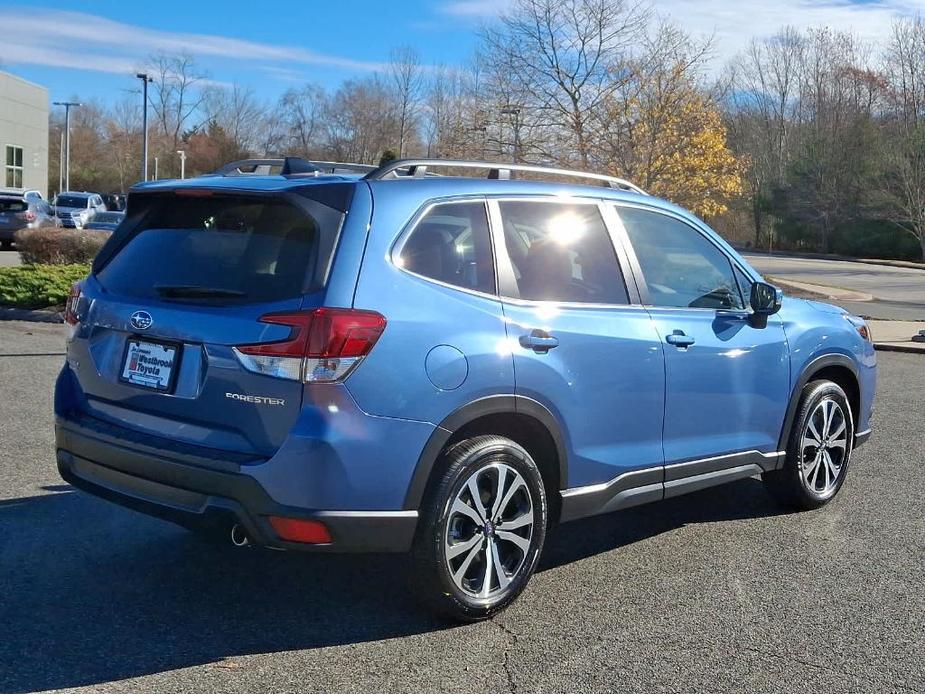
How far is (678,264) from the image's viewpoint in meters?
5.50

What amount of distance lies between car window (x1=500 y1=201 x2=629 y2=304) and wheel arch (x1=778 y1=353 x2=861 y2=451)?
5.10 ft

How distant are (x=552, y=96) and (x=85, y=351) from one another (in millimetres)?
26918

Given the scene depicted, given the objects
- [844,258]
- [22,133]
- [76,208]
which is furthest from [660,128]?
[22,133]

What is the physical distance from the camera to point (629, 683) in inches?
149

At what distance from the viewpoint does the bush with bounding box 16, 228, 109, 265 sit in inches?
641

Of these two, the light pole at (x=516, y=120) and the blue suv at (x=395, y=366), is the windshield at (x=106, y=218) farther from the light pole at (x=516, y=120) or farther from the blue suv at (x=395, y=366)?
the blue suv at (x=395, y=366)

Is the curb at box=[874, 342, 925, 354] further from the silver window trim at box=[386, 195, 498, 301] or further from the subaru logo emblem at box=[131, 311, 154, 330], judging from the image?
the subaru logo emblem at box=[131, 311, 154, 330]

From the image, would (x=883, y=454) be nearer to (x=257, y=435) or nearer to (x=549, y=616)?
(x=549, y=616)

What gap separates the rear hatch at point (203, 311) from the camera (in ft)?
12.7

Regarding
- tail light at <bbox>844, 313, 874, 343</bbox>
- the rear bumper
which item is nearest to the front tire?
the rear bumper

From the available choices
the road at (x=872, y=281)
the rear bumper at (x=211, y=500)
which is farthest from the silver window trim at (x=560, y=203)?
the road at (x=872, y=281)

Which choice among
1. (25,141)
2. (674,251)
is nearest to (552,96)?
(674,251)

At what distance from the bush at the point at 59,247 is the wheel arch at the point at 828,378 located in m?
12.7

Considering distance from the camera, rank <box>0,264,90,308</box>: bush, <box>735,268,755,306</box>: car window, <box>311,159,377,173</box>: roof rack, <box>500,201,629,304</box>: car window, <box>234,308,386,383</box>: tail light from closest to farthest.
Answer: <box>234,308,386,383</box>: tail light < <box>500,201,629,304</box>: car window < <box>311,159,377,173</box>: roof rack < <box>735,268,755,306</box>: car window < <box>0,264,90,308</box>: bush
